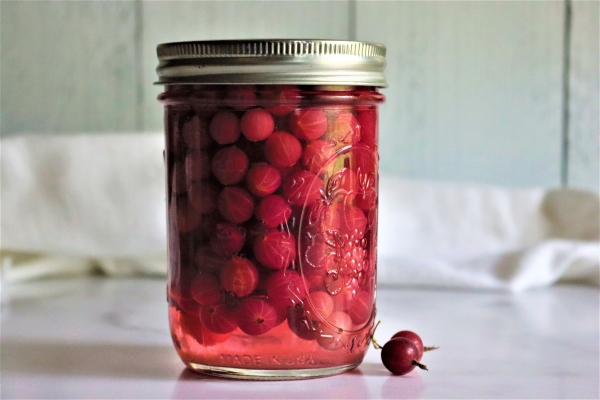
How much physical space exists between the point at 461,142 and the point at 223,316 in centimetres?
92

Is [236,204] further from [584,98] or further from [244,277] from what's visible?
[584,98]

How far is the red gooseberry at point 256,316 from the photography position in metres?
0.59

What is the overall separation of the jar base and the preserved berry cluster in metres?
0.03

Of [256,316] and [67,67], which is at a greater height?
[67,67]

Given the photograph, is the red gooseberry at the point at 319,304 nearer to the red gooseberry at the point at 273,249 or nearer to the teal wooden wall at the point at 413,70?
the red gooseberry at the point at 273,249

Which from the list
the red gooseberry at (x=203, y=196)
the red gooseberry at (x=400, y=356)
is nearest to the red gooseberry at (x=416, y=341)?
the red gooseberry at (x=400, y=356)

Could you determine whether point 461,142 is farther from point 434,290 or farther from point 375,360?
point 375,360

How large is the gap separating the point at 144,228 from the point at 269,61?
643 millimetres

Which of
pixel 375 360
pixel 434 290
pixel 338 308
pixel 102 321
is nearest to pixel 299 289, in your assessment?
pixel 338 308

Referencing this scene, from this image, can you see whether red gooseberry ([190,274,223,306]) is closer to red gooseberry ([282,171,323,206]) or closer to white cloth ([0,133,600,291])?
red gooseberry ([282,171,323,206])

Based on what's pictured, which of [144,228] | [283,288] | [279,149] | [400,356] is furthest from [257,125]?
[144,228]

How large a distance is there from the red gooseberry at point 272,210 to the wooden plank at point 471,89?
32.9 inches

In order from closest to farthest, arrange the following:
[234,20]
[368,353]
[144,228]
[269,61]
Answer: [269,61], [368,353], [144,228], [234,20]

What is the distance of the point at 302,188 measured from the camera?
1.95ft
